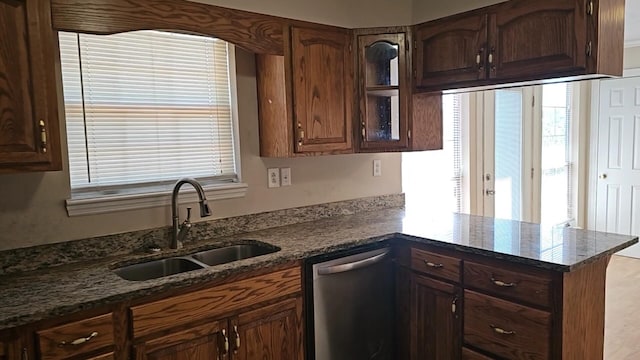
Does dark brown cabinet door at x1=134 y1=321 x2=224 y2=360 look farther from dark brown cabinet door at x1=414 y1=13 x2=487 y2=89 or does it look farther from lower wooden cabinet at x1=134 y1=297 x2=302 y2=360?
dark brown cabinet door at x1=414 y1=13 x2=487 y2=89

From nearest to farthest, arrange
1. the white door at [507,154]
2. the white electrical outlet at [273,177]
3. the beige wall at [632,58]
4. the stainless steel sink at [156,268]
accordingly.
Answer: the stainless steel sink at [156,268] < the white electrical outlet at [273,177] < the white door at [507,154] < the beige wall at [632,58]

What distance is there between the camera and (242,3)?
2.38 m

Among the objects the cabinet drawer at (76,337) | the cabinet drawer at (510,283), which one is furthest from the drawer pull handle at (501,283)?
the cabinet drawer at (76,337)

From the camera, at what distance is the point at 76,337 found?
5.13ft

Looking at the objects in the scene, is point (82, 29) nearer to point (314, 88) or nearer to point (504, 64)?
point (314, 88)

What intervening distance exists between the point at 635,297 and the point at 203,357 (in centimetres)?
376

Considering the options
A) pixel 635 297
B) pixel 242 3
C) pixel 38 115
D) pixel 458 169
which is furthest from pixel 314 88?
pixel 635 297

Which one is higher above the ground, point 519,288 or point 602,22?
point 602,22

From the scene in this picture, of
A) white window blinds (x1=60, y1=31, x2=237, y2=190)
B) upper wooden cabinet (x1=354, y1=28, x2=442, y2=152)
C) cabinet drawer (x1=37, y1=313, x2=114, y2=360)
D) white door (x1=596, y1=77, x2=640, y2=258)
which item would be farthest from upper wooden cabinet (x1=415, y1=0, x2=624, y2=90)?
white door (x1=596, y1=77, x2=640, y2=258)

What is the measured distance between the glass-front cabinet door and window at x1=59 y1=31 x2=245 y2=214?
0.80 meters

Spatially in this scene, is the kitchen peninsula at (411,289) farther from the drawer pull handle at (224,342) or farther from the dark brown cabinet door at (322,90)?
the dark brown cabinet door at (322,90)

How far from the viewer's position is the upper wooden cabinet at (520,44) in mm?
2107

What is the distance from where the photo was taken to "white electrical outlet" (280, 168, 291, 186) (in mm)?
2779

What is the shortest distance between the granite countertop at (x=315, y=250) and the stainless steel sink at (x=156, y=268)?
0.11 feet
